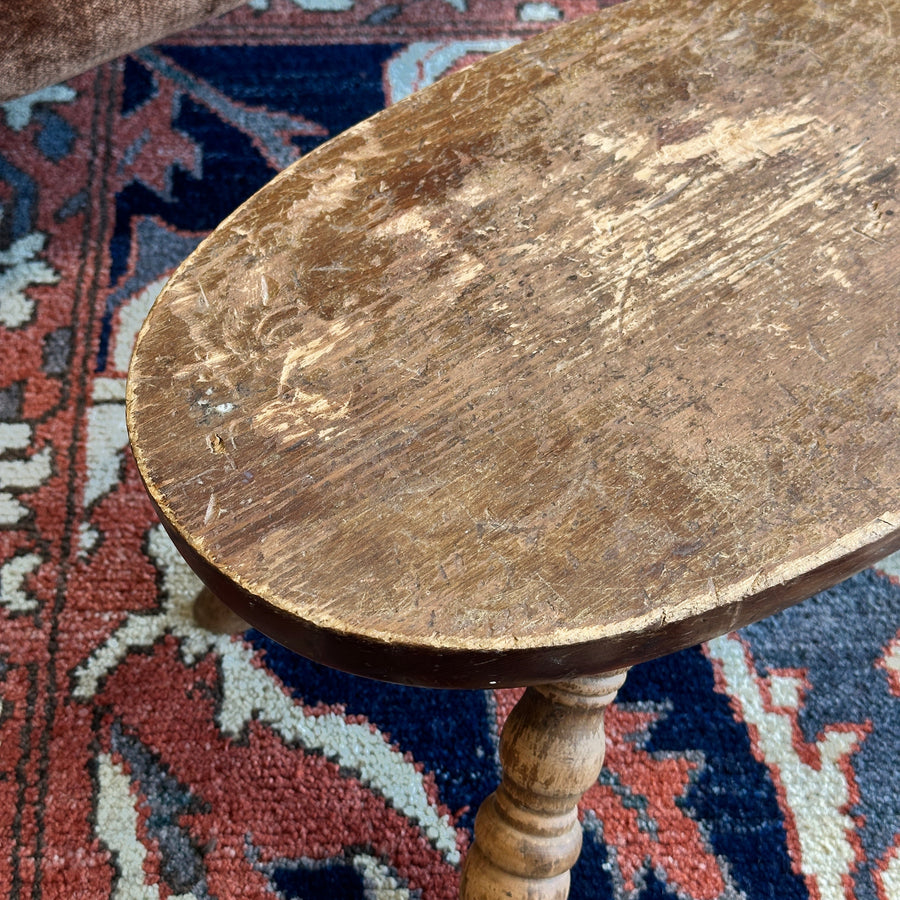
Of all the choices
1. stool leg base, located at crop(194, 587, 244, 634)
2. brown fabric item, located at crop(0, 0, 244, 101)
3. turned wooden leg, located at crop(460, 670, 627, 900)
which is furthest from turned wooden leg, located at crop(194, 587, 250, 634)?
brown fabric item, located at crop(0, 0, 244, 101)

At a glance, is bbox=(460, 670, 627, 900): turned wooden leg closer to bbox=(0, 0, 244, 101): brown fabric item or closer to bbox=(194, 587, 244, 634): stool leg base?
bbox=(194, 587, 244, 634): stool leg base

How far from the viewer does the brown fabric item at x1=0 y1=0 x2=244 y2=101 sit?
91 centimetres

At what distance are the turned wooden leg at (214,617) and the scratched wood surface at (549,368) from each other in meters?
0.29

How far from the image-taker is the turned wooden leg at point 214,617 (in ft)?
2.57

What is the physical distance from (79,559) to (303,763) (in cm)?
28

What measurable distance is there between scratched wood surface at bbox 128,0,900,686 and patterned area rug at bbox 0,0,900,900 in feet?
0.99

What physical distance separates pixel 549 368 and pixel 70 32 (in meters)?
0.67

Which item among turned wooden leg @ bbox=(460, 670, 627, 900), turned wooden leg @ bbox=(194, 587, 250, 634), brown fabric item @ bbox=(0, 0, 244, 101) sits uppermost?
brown fabric item @ bbox=(0, 0, 244, 101)

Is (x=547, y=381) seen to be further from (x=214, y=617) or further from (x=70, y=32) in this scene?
(x=70, y=32)

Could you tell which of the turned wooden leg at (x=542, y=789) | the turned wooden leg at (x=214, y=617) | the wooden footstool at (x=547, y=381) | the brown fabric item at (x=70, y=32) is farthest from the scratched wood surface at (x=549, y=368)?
the brown fabric item at (x=70, y=32)

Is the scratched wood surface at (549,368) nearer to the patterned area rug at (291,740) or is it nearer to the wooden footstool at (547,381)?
the wooden footstool at (547,381)

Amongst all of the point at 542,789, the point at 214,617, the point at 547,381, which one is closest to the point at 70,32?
the point at 214,617

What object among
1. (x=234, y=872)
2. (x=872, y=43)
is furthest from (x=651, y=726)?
(x=872, y=43)

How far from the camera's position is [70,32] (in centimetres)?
95
